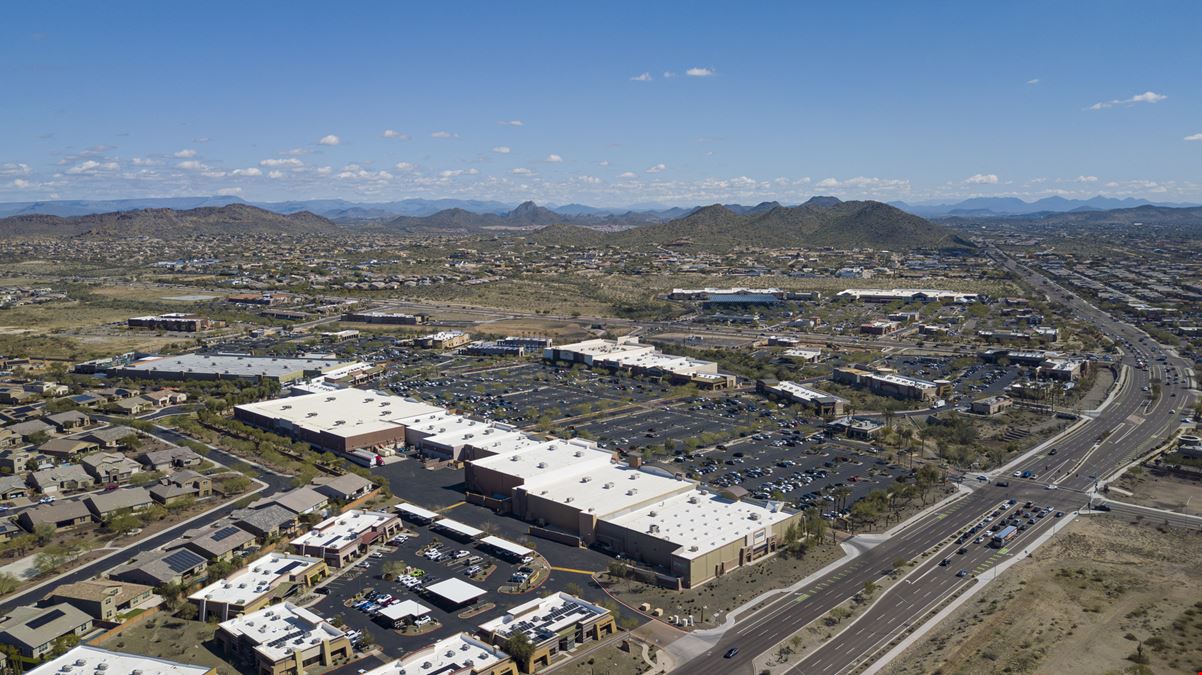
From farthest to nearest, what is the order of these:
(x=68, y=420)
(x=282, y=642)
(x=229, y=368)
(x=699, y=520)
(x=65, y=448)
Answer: (x=229, y=368), (x=68, y=420), (x=65, y=448), (x=699, y=520), (x=282, y=642)

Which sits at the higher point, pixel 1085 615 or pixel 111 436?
pixel 111 436

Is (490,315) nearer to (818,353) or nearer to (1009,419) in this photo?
(818,353)

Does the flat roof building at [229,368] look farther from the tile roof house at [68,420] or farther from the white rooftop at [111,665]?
the white rooftop at [111,665]

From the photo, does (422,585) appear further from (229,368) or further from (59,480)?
(229,368)

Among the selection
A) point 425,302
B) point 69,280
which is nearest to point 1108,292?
point 425,302

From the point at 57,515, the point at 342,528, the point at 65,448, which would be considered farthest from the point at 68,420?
the point at 342,528

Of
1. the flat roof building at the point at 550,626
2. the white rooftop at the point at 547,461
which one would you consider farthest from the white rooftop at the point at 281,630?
the white rooftop at the point at 547,461
